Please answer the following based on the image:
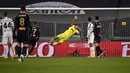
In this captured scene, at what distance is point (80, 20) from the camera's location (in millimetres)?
23922

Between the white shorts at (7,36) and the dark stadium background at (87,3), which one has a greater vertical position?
the dark stadium background at (87,3)

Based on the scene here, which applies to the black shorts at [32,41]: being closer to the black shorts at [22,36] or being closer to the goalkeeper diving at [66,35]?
the goalkeeper diving at [66,35]

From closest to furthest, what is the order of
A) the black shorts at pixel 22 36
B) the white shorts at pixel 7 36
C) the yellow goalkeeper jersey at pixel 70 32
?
the black shorts at pixel 22 36 → the white shorts at pixel 7 36 → the yellow goalkeeper jersey at pixel 70 32

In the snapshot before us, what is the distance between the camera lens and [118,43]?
22.0m

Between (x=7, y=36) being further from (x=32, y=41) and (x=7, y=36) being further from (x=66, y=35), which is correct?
(x=66, y=35)

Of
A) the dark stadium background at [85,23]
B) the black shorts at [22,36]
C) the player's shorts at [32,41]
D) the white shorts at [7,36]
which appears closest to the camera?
the black shorts at [22,36]

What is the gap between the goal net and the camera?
22.4 metres

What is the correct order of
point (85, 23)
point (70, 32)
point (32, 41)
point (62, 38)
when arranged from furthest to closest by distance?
point (85, 23) → point (62, 38) → point (70, 32) → point (32, 41)

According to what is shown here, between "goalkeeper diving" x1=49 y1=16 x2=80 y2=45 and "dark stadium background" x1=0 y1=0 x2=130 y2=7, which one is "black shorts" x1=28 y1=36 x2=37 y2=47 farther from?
"dark stadium background" x1=0 y1=0 x2=130 y2=7

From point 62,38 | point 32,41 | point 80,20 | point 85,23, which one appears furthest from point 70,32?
point 32,41

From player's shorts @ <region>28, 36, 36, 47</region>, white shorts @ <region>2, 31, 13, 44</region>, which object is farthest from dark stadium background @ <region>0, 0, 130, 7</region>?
white shorts @ <region>2, 31, 13, 44</region>

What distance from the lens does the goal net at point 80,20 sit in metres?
22.4

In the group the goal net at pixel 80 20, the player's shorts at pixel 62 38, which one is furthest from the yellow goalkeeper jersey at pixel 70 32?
the goal net at pixel 80 20

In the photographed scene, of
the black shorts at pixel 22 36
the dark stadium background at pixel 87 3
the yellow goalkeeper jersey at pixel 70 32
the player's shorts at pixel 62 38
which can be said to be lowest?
the player's shorts at pixel 62 38
